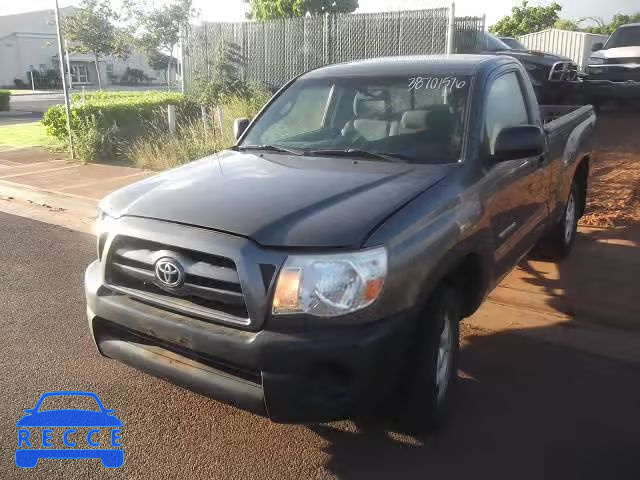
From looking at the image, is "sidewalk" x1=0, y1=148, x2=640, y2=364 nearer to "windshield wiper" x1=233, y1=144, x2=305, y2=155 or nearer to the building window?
"windshield wiper" x1=233, y1=144, x2=305, y2=155

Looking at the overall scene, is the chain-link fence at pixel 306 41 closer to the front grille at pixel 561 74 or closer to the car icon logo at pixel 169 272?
the front grille at pixel 561 74

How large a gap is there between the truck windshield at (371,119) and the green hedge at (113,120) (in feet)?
28.0

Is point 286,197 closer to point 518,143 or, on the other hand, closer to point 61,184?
point 518,143

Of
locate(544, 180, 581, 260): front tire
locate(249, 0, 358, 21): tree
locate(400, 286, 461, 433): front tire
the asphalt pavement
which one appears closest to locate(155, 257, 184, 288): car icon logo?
the asphalt pavement

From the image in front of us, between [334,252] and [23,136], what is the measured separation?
16.4 metres

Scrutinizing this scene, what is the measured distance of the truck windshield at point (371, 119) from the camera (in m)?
3.74

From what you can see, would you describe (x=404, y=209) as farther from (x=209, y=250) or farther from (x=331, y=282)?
(x=209, y=250)

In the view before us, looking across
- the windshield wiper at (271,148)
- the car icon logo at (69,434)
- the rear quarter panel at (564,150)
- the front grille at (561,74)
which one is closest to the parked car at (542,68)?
the front grille at (561,74)

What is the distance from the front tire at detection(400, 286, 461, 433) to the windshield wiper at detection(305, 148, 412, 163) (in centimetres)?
85

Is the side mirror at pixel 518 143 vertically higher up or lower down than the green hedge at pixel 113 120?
higher up

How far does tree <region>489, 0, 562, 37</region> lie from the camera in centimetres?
3909

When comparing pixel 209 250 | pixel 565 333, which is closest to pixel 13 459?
pixel 209 250

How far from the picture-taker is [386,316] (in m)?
2.66

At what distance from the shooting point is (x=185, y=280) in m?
2.83
